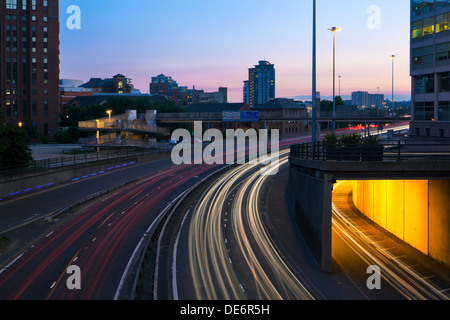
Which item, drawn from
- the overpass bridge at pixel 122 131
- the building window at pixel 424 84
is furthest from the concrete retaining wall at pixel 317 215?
the overpass bridge at pixel 122 131

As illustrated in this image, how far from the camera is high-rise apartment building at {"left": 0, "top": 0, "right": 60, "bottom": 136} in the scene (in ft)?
360

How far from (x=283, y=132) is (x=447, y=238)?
3563 inches

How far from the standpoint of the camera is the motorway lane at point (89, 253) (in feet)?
61.9

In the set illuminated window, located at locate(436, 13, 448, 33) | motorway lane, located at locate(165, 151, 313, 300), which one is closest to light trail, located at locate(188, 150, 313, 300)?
motorway lane, located at locate(165, 151, 313, 300)

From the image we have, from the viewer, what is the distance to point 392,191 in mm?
29609

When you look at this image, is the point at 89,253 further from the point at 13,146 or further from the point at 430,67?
the point at 430,67

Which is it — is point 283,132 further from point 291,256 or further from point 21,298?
point 21,298

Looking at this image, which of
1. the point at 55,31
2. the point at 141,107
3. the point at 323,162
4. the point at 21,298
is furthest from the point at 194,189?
the point at 55,31

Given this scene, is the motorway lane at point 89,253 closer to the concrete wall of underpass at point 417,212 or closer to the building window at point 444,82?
the concrete wall of underpass at point 417,212

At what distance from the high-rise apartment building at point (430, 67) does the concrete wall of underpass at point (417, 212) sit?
13.3 metres

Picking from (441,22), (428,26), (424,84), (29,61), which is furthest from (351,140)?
(29,61)

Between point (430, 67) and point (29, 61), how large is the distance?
3866 inches

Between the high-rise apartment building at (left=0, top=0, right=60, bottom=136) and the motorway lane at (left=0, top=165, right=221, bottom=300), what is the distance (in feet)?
271
